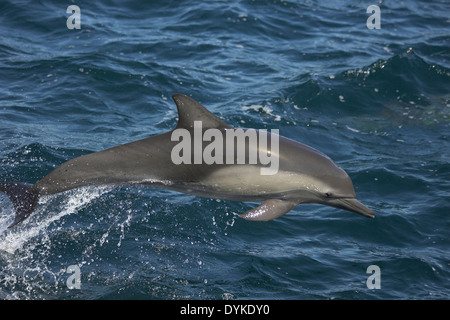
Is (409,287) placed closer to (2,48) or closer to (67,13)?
(2,48)

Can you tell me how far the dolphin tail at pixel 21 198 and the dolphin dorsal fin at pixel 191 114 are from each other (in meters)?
1.74

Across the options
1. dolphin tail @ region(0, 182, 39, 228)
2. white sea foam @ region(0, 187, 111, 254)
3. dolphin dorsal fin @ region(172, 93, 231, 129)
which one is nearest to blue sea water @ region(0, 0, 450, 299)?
white sea foam @ region(0, 187, 111, 254)

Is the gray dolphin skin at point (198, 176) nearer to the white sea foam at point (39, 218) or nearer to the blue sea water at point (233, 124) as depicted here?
the blue sea water at point (233, 124)

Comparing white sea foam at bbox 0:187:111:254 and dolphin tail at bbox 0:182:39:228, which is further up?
dolphin tail at bbox 0:182:39:228

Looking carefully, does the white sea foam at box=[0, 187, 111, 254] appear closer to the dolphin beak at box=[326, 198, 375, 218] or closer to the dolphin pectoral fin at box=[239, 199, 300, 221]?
the dolphin pectoral fin at box=[239, 199, 300, 221]

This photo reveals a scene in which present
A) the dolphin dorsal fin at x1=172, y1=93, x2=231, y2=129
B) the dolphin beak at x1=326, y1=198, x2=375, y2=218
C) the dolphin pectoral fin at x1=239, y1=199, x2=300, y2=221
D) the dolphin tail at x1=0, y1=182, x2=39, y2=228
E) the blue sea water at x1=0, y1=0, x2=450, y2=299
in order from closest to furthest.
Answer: the dolphin tail at x1=0, y1=182, x2=39, y2=228, the dolphin dorsal fin at x1=172, y1=93, x2=231, y2=129, the dolphin pectoral fin at x1=239, y1=199, x2=300, y2=221, the dolphin beak at x1=326, y1=198, x2=375, y2=218, the blue sea water at x1=0, y1=0, x2=450, y2=299

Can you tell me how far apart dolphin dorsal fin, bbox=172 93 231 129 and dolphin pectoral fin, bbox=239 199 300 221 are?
3.41ft

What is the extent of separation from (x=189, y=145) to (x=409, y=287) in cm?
347

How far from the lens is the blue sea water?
320 inches

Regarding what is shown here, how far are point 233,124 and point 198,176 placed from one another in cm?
527

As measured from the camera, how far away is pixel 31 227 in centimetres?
856

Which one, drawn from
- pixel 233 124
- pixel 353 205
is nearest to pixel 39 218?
pixel 353 205

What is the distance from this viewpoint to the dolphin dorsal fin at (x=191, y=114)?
6914mm

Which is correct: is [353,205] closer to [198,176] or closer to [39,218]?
[198,176]
